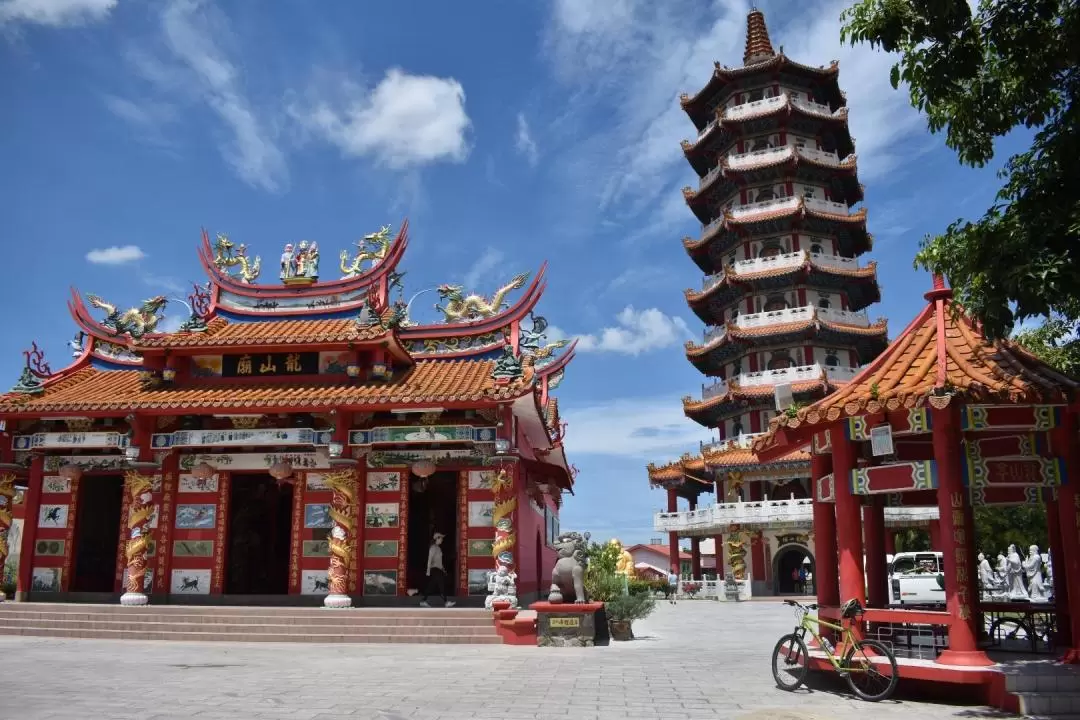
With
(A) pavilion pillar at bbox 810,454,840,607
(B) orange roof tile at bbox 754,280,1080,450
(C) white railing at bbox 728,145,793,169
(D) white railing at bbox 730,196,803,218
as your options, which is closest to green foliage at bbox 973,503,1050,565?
(D) white railing at bbox 730,196,803,218

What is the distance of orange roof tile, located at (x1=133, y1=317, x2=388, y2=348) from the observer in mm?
17125

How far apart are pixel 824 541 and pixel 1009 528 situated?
2991cm

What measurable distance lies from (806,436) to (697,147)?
35.6m

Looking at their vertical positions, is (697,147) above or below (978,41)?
above

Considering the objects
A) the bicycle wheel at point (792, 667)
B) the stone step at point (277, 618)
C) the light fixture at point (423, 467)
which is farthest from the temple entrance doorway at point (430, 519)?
the bicycle wheel at point (792, 667)

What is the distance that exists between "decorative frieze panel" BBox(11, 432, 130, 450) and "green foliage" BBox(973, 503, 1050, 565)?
32.1 m

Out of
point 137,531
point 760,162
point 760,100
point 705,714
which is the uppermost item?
point 760,100

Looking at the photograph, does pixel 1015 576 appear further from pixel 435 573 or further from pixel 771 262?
pixel 771 262

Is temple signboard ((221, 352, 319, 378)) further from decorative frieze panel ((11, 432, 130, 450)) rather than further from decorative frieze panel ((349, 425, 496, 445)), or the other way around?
decorative frieze panel ((11, 432, 130, 450))

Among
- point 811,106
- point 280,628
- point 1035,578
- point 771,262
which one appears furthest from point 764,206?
point 280,628

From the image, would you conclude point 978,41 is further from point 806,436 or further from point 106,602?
Result: point 106,602

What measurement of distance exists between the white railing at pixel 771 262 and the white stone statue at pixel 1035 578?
62.4ft

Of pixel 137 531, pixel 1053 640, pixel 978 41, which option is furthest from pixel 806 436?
pixel 137 531

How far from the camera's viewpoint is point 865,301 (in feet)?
139
